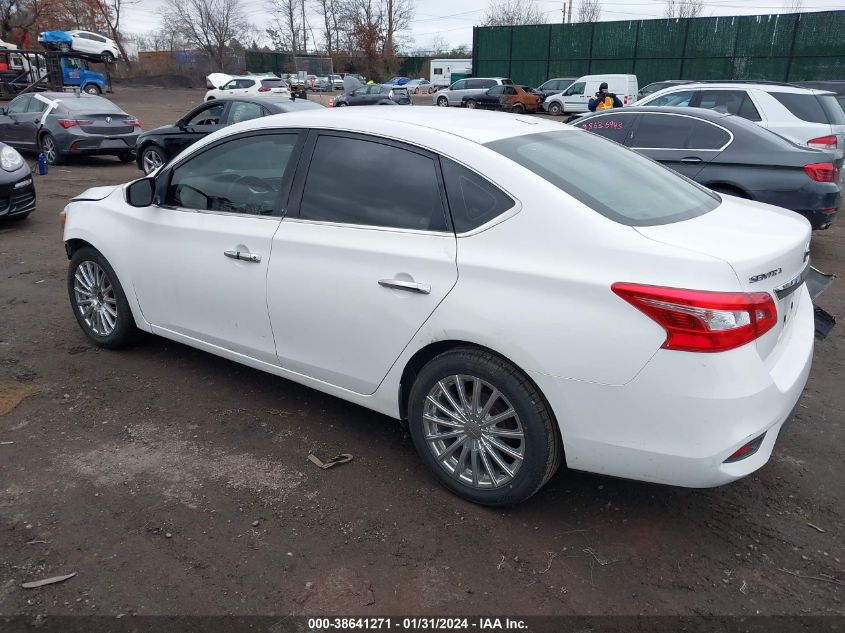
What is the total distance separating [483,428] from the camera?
299 cm

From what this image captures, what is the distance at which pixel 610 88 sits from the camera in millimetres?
29391

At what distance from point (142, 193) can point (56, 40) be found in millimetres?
41225

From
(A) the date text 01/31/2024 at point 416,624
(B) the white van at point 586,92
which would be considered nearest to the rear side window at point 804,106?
(A) the date text 01/31/2024 at point 416,624

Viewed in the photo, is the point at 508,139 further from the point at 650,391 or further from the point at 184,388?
the point at 184,388

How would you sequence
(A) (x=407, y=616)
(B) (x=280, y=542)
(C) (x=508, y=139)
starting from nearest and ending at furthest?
(A) (x=407, y=616), (B) (x=280, y=542), (C) (x=508, y=139)

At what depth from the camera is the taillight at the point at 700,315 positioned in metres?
2.42

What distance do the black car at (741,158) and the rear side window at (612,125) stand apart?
57mm

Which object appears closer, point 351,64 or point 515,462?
point 515,462

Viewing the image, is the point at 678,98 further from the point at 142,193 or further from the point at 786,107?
the point at 142,193

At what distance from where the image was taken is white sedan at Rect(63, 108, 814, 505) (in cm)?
250

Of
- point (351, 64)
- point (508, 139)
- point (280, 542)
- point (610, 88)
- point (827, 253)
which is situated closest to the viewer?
point (280, 542)

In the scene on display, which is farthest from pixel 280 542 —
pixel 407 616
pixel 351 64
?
pixel 351 64

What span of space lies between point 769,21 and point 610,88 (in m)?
10.5

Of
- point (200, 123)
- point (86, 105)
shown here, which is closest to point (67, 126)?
point (86, 105)
